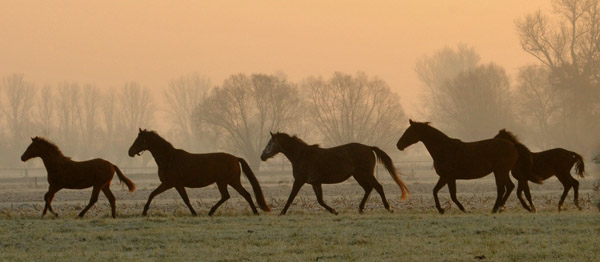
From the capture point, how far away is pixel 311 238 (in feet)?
47.0

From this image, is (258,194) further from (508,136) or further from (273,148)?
(508,136)

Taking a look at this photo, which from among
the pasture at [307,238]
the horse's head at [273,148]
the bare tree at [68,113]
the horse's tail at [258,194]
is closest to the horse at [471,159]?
the pasture at [307,238]

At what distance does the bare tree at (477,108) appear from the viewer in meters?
79.6

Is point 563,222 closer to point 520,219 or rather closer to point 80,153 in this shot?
point 520,219

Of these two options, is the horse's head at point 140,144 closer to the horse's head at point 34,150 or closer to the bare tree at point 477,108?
the horse's head at point 34,150

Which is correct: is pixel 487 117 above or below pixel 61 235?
above

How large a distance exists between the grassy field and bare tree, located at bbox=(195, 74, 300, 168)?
56.4 meters

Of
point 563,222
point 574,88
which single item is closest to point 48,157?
point 563,222

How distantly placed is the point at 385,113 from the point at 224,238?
6594cm

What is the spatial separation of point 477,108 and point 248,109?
19955mm

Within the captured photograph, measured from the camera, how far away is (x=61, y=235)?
15.2 m

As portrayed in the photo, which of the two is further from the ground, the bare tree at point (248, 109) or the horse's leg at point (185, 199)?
the bare tree at point (248, 109)

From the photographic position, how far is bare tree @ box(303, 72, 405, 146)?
77.4m

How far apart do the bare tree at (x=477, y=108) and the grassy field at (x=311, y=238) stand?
62480 millimetres
